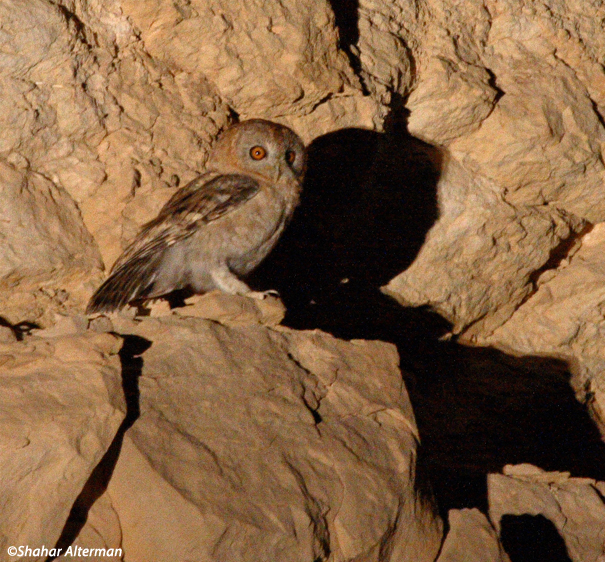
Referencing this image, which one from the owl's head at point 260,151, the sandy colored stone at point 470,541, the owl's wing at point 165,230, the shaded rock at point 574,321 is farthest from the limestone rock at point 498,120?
the sandy colored stone at point 470,541

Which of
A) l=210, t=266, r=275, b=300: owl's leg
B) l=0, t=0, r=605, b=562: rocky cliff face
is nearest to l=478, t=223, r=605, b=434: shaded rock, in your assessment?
l=0, t=0, r=605, b=562: rocky cliff face

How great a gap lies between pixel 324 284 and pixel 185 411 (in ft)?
8.73

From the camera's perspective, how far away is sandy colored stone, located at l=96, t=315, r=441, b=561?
8.44ft

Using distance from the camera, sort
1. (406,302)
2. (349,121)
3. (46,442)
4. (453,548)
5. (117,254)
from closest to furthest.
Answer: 1. (46,442)
2. (453,548)
3. (117,254)
4. (349,121)
5. (406,302)

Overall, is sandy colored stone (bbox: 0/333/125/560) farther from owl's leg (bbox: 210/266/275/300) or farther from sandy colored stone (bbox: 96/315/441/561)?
owl's leg (bbox: 210/266/275/300)

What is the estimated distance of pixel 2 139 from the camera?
13.0ft

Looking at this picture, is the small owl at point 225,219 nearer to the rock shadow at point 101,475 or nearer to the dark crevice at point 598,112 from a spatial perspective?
the rock shadow at point 101,475

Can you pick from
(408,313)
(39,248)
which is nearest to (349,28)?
(408,313)

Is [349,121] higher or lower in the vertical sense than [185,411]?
higher

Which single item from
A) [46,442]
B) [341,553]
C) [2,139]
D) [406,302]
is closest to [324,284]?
[406,302]

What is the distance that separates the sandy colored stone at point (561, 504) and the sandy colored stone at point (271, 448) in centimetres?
87

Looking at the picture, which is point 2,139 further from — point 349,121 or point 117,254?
point 349,121

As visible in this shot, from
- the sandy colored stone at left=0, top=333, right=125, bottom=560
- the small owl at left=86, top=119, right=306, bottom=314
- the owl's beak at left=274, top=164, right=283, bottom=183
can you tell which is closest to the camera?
the sandy colored stone at left=0, top=333, right=125, bottom=560

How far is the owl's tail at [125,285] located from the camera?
374 cm
